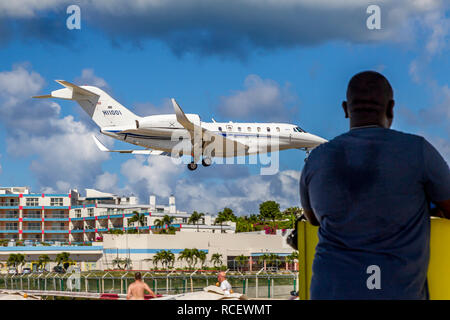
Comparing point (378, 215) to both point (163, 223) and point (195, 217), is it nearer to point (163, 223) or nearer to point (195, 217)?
Answer: point (163, 223)

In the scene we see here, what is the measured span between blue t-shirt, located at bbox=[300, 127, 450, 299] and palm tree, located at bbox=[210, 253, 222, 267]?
80.2 metres

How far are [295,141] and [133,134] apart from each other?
10.9 meters

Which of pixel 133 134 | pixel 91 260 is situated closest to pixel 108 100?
pixel 133 134

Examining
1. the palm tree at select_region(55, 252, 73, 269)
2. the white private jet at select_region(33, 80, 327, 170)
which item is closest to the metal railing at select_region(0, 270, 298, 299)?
the white private jet at select_region(33, 80, 327, 170)

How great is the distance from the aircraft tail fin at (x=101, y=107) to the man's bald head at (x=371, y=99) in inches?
1600

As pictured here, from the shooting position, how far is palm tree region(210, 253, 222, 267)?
8309cm

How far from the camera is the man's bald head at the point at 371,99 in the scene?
284cm

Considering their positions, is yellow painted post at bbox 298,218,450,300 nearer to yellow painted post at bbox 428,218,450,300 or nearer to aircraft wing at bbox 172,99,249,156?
yellow painted post at bbox 428,218,450,300

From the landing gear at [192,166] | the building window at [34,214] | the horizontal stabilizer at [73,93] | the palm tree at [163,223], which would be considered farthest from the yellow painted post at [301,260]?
the building window at [34,214]

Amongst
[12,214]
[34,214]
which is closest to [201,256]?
[34,214]

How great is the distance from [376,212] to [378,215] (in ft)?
0.05

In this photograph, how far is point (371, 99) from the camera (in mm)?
2852
